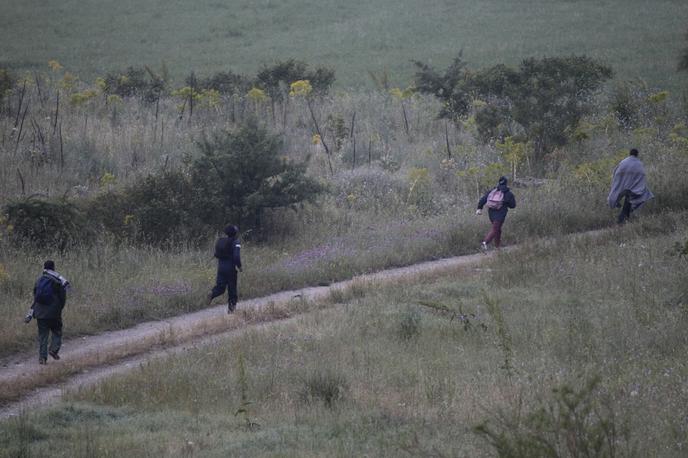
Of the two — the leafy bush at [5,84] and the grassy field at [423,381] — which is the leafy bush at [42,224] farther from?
the leafy bush at [5,84]

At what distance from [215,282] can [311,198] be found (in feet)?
15.8

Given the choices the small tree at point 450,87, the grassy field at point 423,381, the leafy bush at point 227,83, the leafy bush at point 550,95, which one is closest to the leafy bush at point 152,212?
the grassy field at point 423,381

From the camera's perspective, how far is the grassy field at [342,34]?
162 feet

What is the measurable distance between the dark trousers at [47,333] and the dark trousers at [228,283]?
3324 mm

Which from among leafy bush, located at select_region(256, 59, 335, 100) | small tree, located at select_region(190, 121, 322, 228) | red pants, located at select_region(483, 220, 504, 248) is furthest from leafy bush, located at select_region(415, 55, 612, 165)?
small tree, located at select_region(190, 121, 322, 228)

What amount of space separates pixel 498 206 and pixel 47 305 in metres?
9.71

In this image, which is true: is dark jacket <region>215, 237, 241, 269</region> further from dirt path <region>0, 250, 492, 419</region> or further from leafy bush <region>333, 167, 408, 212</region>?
leafy bush <region>333, 167, 408, 212</region>

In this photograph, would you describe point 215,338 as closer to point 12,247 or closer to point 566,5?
point 12,247

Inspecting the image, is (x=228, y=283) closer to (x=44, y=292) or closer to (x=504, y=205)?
(x=44, y=292)

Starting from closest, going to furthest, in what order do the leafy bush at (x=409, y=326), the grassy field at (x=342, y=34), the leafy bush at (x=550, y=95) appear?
the leafy bush at (x=409, y=326) → the leafy bush at (x=550, y=95) → the grassy field at (x=342, y=34)

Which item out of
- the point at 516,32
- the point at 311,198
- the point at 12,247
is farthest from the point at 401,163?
the point at 516,32

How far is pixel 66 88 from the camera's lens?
31.7 m

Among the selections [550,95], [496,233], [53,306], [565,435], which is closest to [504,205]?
[496,233]

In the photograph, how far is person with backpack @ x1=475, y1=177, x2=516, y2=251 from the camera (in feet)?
63.5
